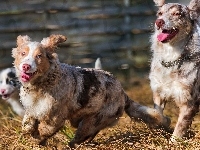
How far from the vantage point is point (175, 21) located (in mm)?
6113

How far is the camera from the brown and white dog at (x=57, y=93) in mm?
5531

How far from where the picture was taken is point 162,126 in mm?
6520

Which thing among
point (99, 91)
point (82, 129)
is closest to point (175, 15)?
point (99, 91)

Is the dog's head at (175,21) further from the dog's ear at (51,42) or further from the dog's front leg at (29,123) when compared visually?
the dog's front leg at (29,123)

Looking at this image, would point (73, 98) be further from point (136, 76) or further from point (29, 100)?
point (136, 76)

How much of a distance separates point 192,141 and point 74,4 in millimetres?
→ 5751

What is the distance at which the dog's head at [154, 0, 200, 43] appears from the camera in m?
6.06

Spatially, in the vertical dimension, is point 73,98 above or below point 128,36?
above

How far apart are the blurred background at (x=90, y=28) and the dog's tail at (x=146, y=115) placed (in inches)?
178

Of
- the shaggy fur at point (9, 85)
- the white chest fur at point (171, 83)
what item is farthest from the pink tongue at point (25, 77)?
the shaggy fur at point (9, 85)

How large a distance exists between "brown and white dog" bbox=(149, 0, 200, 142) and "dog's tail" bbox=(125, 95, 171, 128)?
0.64ft

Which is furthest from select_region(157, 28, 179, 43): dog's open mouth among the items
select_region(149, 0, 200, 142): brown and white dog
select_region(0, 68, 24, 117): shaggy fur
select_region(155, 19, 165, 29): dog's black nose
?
select_region(0, 68, 24, 117): shaggy fur

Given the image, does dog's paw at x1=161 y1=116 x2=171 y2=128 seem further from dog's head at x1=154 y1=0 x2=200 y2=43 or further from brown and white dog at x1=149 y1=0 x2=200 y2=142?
dog's head at x1=154 y1=0 x2=200 y2=43

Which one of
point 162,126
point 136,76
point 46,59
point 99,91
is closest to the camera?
point 46,59
